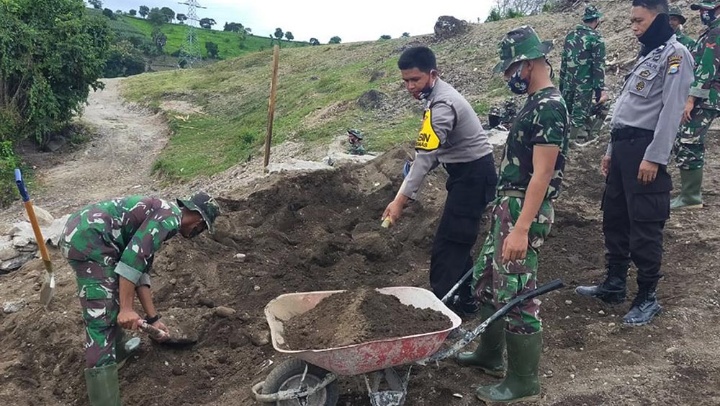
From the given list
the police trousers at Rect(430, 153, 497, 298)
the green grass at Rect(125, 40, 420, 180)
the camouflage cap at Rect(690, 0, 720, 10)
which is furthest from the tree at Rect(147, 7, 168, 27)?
the police trousers at Rect(430, 153, 497, 298)

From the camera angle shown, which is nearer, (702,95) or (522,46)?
(522,46)

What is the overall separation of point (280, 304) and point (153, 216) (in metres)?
0.88

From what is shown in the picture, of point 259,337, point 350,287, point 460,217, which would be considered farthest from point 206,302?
point 460,217

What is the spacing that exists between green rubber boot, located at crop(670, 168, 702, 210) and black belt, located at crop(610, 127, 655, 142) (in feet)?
7.37

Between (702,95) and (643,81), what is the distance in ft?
6.57

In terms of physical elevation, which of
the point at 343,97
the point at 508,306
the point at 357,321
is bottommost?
the point at 357,321

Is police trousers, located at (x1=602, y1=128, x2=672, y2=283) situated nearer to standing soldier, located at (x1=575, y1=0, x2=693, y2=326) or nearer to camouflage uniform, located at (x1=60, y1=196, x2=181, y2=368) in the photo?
standing soldier, located at (x1=575, y1=0, x2=693, y2=326)

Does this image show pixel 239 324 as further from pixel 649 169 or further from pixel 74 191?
pixel 74 191

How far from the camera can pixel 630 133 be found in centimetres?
391

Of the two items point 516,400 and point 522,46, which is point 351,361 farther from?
point 522,46

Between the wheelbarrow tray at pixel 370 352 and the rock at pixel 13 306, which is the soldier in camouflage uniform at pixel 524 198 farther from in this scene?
the rock at pixel 13 306

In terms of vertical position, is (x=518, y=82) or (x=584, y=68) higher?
(x=584, y=68)

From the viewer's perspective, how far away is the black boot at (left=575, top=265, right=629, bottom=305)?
14.0 ft

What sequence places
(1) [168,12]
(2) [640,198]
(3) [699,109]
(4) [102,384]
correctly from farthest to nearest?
1. (1) [168,12]
2. (3) [699,109]
3. (2) [640,198]
4. (4) [102,384]
